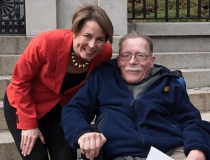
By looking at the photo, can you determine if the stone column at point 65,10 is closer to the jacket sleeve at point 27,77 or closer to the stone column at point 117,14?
the stone column at point 117,14

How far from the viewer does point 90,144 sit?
227cm

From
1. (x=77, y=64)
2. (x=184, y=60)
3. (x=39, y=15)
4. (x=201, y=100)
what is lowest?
(x=201, y=100)

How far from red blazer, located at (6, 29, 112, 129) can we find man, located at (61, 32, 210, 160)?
250mm

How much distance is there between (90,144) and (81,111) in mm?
363

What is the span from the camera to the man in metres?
2.43

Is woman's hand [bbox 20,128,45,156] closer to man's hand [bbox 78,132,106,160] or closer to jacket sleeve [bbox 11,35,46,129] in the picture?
jacket sleeve [bbox 11,35,46,129]

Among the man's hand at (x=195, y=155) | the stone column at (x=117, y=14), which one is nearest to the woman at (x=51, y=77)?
the man's hand at (x=195, y=155)

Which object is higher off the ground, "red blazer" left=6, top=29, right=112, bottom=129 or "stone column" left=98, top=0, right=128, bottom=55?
"stone column" left=98, top=0, right=128, bottom=55

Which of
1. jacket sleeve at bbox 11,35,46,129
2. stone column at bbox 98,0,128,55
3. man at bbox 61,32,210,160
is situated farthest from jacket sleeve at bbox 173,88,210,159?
stone column at bbox 98,0,128,55

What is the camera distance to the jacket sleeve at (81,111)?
2.39m

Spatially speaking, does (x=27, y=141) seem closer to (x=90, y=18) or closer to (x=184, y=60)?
(x=90, y=18)

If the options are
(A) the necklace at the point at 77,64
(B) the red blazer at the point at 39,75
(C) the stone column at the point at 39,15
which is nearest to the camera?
(B) the red blazer at the point at 39,75

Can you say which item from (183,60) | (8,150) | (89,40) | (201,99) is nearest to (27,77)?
(89,40)

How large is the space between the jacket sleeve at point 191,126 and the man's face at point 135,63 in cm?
Result: 29
